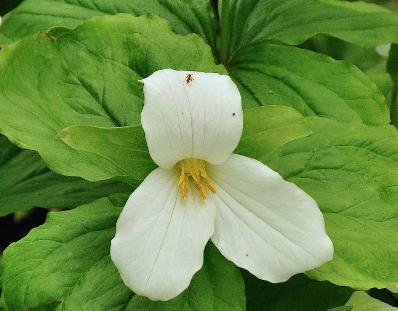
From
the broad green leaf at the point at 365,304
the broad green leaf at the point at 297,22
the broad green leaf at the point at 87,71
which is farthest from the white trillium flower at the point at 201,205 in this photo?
the broad green leaf at the point at 297,22

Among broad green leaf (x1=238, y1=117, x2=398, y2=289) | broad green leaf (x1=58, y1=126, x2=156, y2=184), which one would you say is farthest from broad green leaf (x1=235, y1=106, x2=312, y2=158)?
broad green leaf (x1=58, y1=126, x2=156, y2=184)

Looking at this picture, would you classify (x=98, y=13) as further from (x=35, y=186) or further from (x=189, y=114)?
(x=189, y=114)

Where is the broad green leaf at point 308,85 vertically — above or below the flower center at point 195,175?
below

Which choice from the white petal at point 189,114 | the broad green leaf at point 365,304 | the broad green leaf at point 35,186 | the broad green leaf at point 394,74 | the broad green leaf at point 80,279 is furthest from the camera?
the broad green leaf at point 394,74

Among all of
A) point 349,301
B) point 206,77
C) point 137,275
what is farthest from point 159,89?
point 349,301

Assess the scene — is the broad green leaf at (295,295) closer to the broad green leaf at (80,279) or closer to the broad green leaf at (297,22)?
the broad green leaf at (80,279)

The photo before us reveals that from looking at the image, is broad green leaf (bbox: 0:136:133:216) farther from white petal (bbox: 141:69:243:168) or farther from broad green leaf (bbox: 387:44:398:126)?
broad green leaf (bbox: 387:44:398:126)
